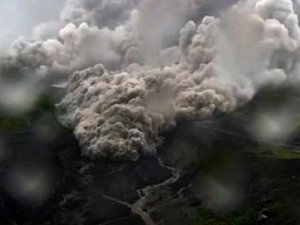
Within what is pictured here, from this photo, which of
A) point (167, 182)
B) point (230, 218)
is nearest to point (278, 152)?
point (167, 182)

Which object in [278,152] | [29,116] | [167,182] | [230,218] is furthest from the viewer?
[29,116]

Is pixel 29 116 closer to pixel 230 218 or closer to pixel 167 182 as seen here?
pixel 167 182

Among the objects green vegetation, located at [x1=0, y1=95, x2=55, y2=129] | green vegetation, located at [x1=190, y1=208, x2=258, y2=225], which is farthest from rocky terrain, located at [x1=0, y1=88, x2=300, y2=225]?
green vegetation, located at [x1=0, y1=95, x2=55, y2=129]

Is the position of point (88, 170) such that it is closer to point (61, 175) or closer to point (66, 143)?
point (61, 175)

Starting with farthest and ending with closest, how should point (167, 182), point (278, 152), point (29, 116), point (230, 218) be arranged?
point (29, 116) < point (278, 152) < point (167, 182) < point (230, 218)

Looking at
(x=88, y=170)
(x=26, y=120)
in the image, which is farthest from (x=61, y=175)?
(x=26, y=120)

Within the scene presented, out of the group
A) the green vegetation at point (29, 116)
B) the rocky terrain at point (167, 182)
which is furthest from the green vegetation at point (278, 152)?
the green vegetation at point (29, 116)
